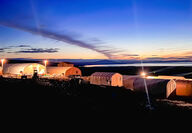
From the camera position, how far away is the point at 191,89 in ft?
75.1

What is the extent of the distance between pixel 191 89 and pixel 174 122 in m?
13.9

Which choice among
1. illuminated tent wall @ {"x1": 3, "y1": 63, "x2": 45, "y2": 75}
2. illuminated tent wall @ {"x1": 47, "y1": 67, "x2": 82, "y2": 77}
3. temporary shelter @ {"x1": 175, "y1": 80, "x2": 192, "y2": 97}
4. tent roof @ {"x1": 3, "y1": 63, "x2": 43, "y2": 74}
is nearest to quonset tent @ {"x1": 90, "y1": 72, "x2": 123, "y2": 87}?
temporary shelter @ {"x1": 175, "y1": 80, "x2": 192, "y2": 97}

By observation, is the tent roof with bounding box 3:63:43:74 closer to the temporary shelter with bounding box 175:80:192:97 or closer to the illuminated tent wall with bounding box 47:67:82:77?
the illuminated tent wall with bounding box 47:67:82:77

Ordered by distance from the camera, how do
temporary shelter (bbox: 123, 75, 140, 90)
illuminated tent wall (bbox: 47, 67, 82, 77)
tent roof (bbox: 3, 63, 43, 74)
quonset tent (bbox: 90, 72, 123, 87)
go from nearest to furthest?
temporary shelter (bbox: 123, 75, 140, 90) → quonset tent (bbox: 90, 72, 123, 87) → tent roof (bbox: 3, 63, 43, 74) → illuminated tent wall (bbox: 47, 67, 82, 77)

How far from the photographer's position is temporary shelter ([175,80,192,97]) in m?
23.0

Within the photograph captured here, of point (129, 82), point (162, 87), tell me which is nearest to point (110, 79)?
point (129, 82)

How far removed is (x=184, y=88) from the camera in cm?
2328

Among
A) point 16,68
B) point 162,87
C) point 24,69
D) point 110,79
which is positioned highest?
point 16,68

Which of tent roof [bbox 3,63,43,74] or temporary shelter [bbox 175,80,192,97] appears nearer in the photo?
temporary shelter [bbox 175,80,192,97]

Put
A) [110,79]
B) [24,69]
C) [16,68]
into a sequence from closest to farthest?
[110,79]
[24,69]
[16,68]

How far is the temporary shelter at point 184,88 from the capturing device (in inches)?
907

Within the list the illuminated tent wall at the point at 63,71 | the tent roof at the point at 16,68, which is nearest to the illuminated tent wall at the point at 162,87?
the illuminated tent wall at the point at 63,71

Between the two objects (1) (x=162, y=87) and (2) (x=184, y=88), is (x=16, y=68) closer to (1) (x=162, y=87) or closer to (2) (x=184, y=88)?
(1) (x=162, y=87)

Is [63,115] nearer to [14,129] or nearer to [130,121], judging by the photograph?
[14,129]
